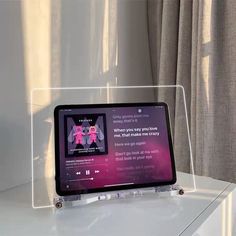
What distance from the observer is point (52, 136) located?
3.24 ft

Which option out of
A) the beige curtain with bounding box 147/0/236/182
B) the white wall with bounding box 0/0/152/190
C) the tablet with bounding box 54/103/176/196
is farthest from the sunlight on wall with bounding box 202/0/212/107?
the tablet with bounding box 54/103/176/196

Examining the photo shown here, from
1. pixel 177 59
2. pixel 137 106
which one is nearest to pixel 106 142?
pixel 137 106

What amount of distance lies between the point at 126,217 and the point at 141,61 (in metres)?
0.84

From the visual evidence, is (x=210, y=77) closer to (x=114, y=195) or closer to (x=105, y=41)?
(x=105, y=41)

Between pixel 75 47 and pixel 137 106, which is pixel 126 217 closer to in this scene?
pixel 137 106

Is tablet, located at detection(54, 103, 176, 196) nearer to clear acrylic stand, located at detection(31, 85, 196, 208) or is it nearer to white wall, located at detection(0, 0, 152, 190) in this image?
clear acrylic stand, located at detection(31, 85, 196, 208)

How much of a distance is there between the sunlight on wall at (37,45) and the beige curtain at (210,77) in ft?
1.82

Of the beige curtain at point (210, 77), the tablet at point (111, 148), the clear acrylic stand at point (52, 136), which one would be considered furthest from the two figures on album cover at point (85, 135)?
the beige curtain at point (210, 77)

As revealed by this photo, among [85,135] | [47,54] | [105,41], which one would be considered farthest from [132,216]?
[105,41]

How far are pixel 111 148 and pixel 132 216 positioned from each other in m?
0.18

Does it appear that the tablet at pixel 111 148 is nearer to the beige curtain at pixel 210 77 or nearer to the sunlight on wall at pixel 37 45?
the sunlight on wall at pixel 37 45

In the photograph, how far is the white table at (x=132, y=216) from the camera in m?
0.63

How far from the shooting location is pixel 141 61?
139 centimetres

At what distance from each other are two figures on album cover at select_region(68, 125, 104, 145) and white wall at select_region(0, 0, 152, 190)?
213mm
